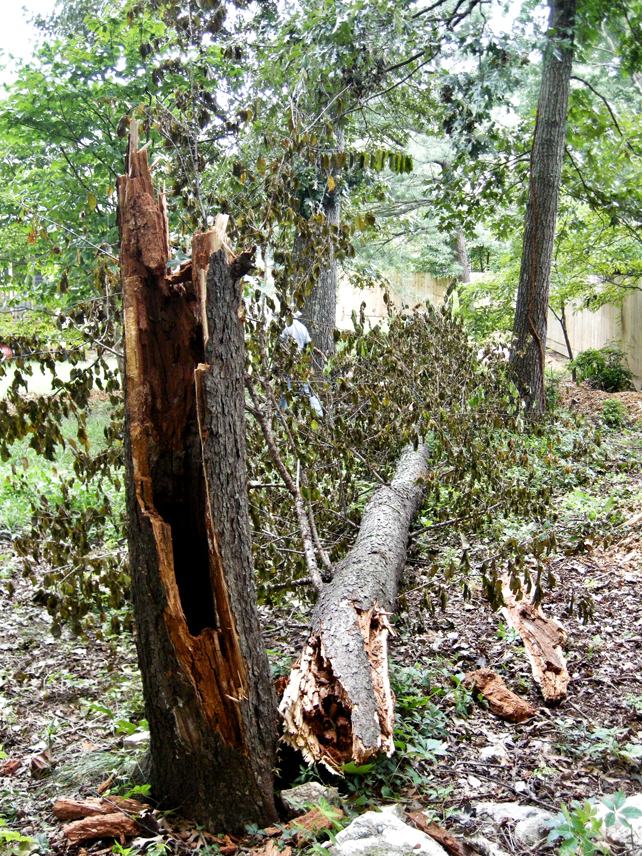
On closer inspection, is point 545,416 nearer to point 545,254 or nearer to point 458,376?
point 458,376

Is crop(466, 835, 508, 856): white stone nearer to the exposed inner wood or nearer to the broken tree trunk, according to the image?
the broken tree trunk

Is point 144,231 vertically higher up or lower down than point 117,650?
higher up

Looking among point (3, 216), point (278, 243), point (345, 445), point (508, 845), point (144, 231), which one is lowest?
point (508, 845)

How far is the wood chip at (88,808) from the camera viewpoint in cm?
243

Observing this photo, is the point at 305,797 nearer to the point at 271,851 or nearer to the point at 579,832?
the point at 271,851

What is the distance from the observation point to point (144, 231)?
2.52m

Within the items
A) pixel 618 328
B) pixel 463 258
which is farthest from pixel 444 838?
pixel 463 258

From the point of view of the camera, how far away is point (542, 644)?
12.2 ft

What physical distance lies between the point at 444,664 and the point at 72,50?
9.35m

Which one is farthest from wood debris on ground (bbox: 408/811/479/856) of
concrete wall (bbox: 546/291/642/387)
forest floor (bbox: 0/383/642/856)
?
concrete wall (bbox: 546/291/642/387)

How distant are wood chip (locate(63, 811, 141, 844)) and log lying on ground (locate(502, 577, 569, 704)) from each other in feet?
6.58

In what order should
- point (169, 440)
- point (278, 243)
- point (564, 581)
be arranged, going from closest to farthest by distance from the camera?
point (169, 440) → point (278, 243) → point (564, 581)

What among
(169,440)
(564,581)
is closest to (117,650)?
(169,440)

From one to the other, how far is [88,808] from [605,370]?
1138 cm
